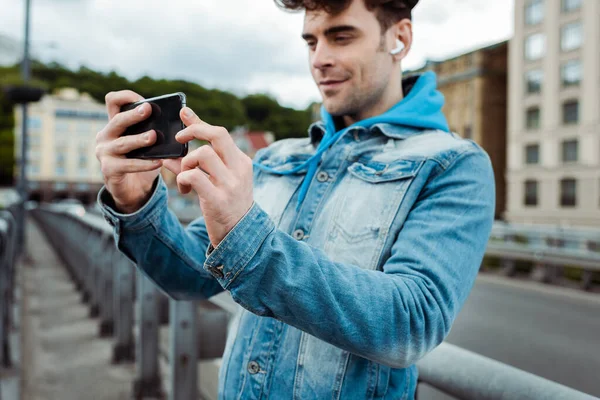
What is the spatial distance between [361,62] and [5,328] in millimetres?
3926

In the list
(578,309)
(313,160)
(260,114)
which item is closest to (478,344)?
(578,309)

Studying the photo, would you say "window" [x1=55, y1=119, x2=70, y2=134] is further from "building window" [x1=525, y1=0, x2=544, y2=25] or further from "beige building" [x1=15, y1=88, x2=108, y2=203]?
"building window" [x1=525, y1=0, x2=544, y2=25]

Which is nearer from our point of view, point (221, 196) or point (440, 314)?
point (221, 196)

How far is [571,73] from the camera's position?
35562 mm

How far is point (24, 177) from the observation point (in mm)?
14664

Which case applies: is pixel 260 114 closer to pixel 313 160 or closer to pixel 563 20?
pixel 563 20

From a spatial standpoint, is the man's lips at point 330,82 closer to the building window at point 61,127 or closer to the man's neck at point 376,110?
the man's neck at point 376,110

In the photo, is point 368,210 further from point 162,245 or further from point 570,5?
point 570,5

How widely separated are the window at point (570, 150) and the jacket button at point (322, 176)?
37.6 meters

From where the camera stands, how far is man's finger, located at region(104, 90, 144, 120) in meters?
1.46

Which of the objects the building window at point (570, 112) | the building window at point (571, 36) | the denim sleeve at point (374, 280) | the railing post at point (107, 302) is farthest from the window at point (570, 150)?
the denim sleeve at point (374, 280)

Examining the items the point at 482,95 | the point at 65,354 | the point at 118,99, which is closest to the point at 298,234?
the point at 118,99

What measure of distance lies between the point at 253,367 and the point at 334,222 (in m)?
0.44

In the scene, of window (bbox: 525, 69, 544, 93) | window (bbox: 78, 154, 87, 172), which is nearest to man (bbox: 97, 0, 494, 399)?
window (bbox: 525, 69, 544, 93)
